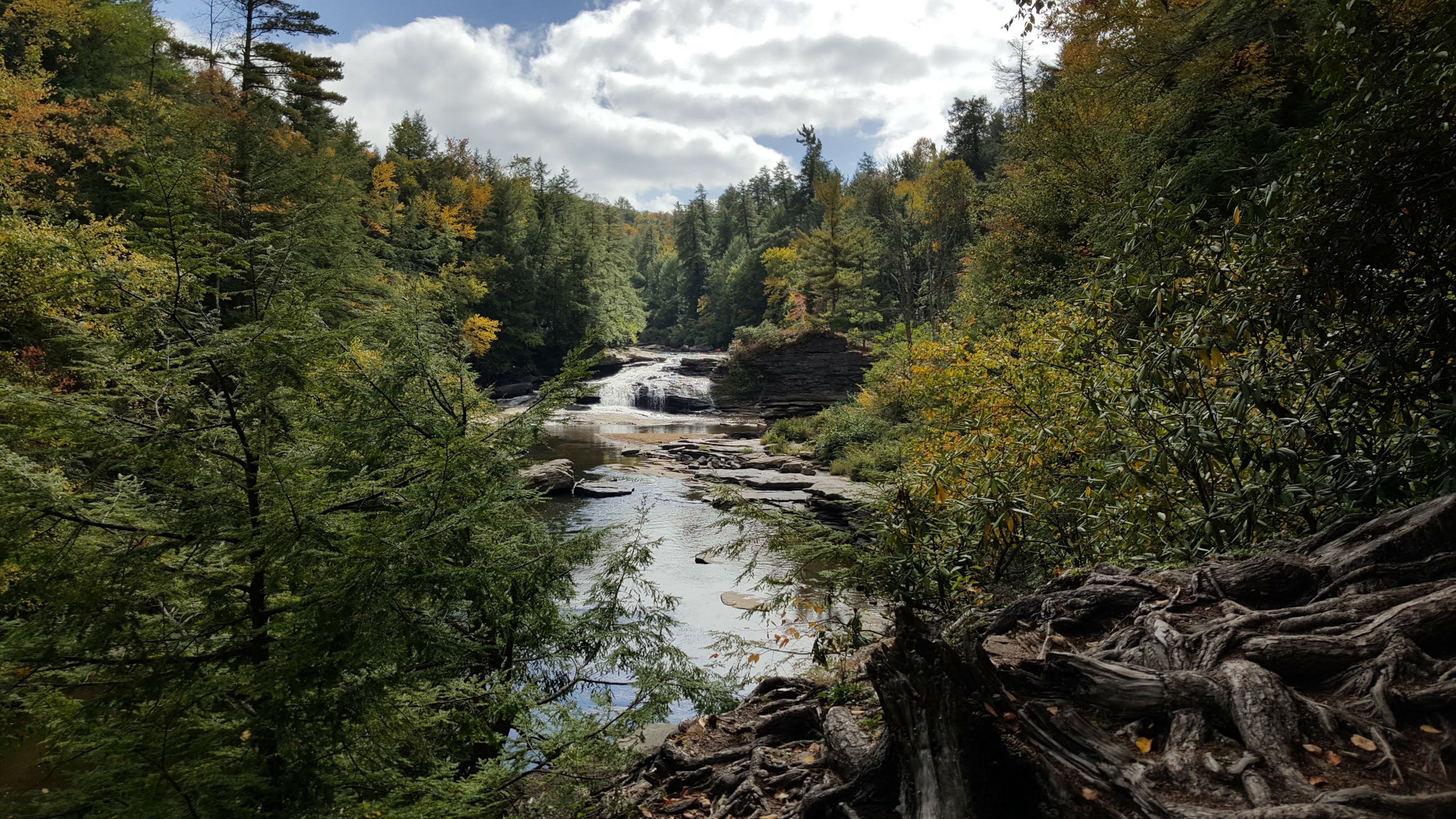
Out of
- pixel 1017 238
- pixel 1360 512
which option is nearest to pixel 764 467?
pixel 1017 238

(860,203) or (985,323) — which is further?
(860,203)

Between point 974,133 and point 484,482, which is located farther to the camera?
point 974,133

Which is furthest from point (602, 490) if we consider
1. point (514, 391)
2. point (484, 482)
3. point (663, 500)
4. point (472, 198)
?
point (472, 198)

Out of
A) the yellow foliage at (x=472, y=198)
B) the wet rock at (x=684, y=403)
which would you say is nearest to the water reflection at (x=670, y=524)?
the wet rock at (x=684, y=403)

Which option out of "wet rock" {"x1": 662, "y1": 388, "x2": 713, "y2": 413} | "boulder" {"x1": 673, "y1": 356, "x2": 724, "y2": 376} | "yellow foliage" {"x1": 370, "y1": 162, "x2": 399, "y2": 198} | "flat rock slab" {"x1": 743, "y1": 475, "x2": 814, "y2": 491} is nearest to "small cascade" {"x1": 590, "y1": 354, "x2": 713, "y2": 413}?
"wet rock" {"x1": 662, "y1": 388, "x2": 713, "y2": 413}

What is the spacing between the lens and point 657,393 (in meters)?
35.0

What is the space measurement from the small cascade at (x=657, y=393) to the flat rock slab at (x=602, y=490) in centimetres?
1595

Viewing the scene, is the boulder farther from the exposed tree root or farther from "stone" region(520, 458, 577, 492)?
the exposed tree root

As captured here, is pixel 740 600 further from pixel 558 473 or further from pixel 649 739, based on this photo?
pixel 558 473

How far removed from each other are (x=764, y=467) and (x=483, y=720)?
16334 mm

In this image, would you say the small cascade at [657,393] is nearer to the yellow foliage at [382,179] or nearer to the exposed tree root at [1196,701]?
the yellow foliage at [382,179]

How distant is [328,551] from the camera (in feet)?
9.00

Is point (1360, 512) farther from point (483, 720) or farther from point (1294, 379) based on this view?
point (483, 720)

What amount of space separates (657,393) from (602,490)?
58.0 feet
